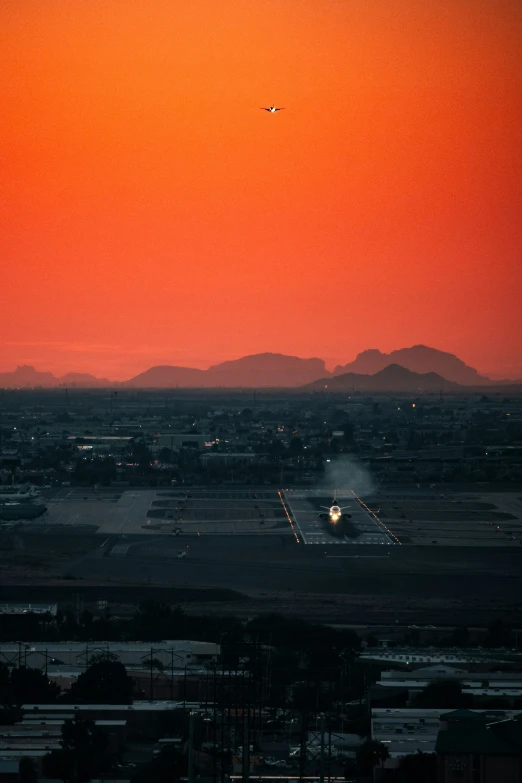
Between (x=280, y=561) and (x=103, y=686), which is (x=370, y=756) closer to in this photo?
(x=103, y=686)

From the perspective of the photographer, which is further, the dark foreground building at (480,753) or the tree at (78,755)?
the tree at (78,755)

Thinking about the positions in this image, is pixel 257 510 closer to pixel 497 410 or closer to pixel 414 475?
pixel 414 475

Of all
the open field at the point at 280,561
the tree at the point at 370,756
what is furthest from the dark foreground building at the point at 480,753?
the open field at the point at 280,561

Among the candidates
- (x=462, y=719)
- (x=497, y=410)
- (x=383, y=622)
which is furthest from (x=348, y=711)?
(x=497, y=410)

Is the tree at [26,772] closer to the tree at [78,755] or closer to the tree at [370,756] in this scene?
the tree at [78,755]

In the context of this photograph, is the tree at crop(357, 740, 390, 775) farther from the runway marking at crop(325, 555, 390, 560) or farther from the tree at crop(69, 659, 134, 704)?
the runway marking at crop(325, 555, 390, 560)

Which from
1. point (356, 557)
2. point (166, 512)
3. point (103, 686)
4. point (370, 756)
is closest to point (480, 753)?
point (370, 756)
